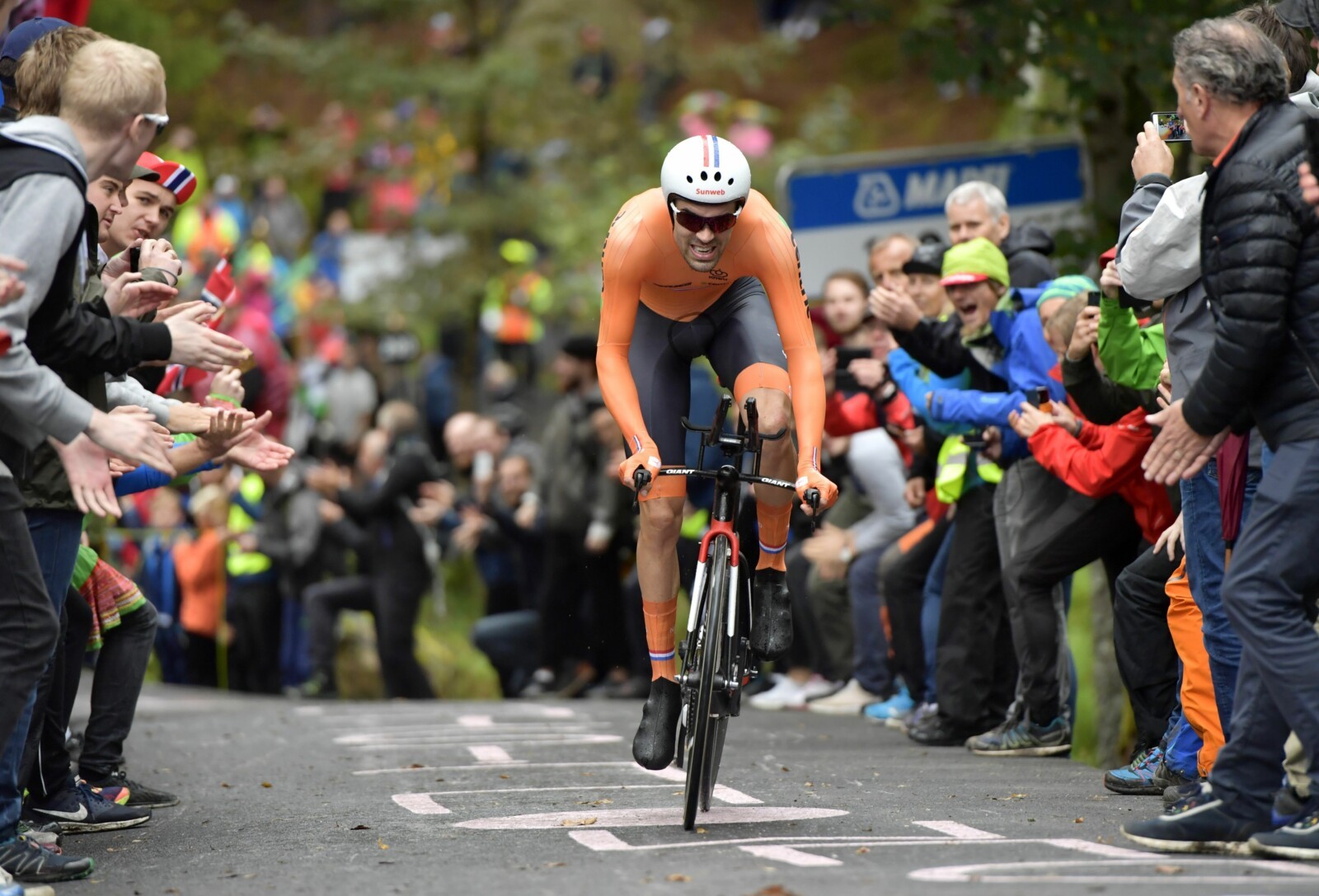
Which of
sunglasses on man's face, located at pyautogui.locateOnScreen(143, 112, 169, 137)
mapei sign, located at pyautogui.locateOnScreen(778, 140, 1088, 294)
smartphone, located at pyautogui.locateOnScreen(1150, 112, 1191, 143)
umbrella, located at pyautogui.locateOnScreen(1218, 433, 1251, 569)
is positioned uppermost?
mapei sign, located at pyautogui.locateOnScreen(778, 140, 1088, 294)

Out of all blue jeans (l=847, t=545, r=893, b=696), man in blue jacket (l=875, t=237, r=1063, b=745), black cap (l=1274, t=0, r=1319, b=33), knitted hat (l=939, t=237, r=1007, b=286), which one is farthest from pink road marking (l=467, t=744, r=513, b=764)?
black cap (l=1274, t=0, r=1319, b=33)

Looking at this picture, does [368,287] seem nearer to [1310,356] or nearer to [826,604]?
[826,604]

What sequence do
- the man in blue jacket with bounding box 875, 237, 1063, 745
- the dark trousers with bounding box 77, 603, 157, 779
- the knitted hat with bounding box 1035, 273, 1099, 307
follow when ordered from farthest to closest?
the man in blue jacket with bounding box 875, 237, 1063, 745 < the knitted hat with bounding box 1035, 273, 1099, 307 < the dark trousers with bounding box 77, 603, 157, 779

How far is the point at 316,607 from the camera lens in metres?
17.0

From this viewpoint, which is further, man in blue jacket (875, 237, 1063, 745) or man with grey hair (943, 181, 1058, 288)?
man with grey hair (943, 181, 1058, 288)

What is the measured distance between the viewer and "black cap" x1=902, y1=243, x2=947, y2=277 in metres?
10.9

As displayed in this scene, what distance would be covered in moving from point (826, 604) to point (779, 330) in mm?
5747

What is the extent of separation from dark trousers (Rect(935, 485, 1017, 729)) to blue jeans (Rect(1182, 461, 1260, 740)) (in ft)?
10.4

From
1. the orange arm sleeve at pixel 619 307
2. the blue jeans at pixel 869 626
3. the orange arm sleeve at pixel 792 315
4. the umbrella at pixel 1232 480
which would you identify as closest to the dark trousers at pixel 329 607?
the blue jeans at pixel 869 626

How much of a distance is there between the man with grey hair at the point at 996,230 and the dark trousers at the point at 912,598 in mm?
1665

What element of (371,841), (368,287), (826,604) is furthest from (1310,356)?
(368,287)

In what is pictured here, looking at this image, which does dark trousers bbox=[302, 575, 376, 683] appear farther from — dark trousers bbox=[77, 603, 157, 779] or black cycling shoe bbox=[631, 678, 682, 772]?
black cycling shoe bbox=[631, 678, 682, 772]

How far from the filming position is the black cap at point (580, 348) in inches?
584

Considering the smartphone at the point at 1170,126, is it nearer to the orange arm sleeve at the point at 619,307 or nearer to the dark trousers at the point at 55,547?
the orange arm sleeve at the point at 619,307
